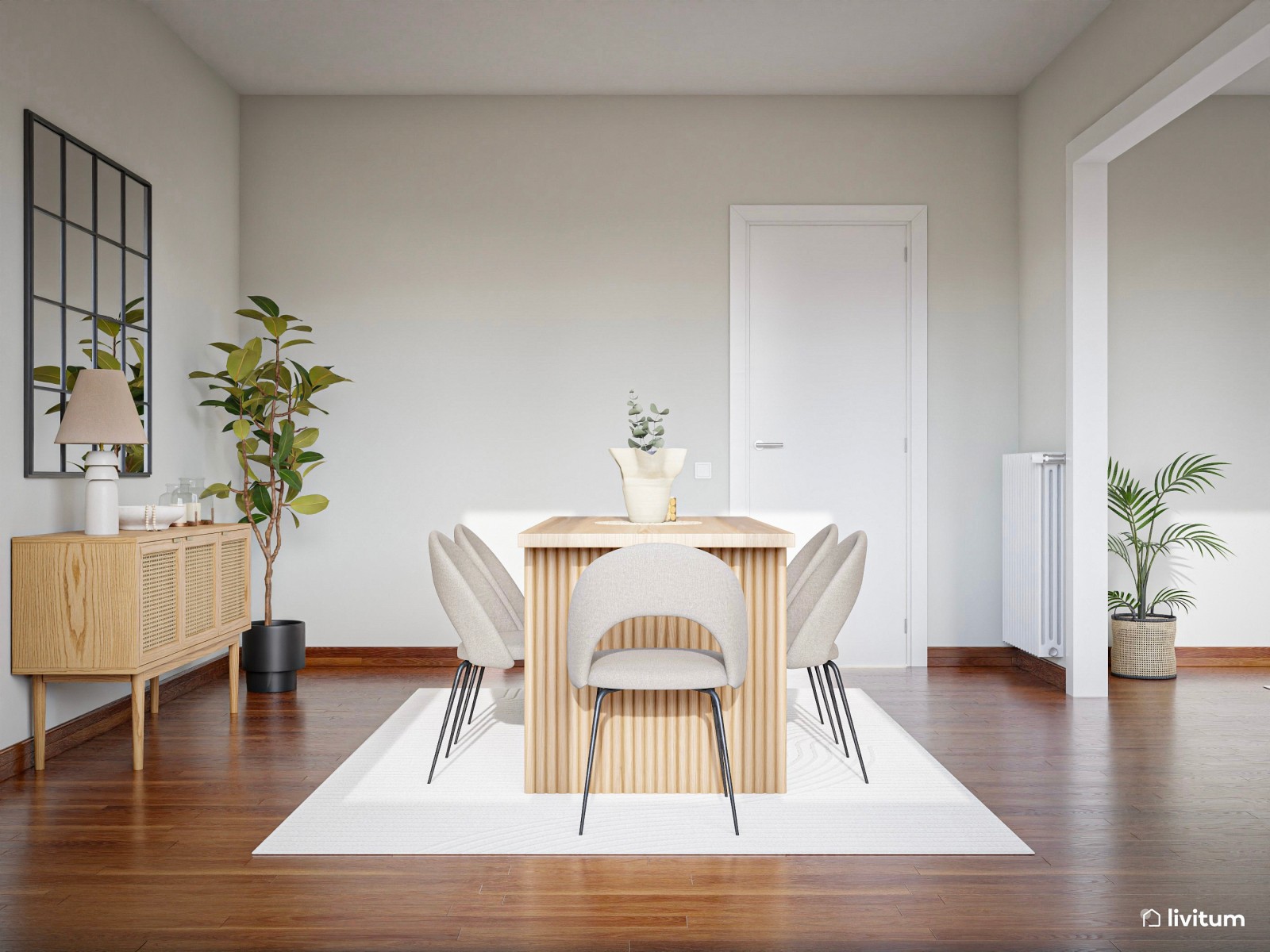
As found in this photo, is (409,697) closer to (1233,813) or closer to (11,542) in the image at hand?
(11,542)

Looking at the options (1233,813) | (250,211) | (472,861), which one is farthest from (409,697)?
(1233,813)

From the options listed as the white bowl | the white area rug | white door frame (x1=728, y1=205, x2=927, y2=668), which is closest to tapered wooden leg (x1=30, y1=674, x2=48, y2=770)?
the white bowl

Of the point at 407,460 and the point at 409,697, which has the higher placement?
the point at 407,460

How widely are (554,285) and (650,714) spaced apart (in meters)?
3.04

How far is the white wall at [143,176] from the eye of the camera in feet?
11.2

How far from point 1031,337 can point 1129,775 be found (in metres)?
2.65

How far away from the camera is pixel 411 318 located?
17.9ft

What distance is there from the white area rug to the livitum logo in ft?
1.34

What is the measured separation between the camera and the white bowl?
3.75 meters

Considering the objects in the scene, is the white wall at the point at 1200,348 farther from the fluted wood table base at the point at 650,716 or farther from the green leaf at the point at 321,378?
the green leaf at the point at 321,378

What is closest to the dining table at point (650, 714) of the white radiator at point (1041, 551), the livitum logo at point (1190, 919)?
the livitum logo at point (1190, 919)

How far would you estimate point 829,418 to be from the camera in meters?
5.43

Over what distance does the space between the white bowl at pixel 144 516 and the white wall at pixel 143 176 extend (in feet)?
0.69

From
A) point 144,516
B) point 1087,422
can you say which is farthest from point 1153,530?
point 144,516
